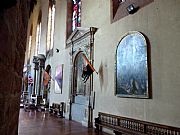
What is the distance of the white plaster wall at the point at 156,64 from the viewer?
3947mm

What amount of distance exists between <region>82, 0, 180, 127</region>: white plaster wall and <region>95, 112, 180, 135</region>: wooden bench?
13 centimetres

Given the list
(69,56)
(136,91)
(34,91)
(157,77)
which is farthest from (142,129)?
(34,91)

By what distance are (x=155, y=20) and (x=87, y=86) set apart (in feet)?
12.3

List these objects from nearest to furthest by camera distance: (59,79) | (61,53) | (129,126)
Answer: (129,126), (59,79), (61,53)

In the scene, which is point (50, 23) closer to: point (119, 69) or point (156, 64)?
point (119, 69)

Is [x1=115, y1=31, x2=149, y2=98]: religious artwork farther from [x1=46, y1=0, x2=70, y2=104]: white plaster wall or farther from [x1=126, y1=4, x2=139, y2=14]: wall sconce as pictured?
[x1=46, y1=0, x2=70, y2=104]: white plaster wall

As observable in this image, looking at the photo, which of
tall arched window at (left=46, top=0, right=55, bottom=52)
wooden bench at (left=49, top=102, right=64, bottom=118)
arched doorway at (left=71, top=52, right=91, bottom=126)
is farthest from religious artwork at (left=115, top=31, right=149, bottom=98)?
tall arched window at (left=46, top=0, right=55, bottom=52)

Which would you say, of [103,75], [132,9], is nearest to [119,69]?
[103,75]

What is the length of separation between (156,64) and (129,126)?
177 centimetres

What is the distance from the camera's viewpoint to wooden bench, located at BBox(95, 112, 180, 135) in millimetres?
3951

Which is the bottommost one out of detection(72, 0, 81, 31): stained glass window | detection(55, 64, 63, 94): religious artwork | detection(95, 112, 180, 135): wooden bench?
detection(95, 112, 180, 135): wooden bench

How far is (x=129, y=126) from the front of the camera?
16.1ft

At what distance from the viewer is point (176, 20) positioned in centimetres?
398

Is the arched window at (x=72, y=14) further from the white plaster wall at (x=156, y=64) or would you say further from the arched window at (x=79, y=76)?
the white plaster wall at (x=156, y=64)
